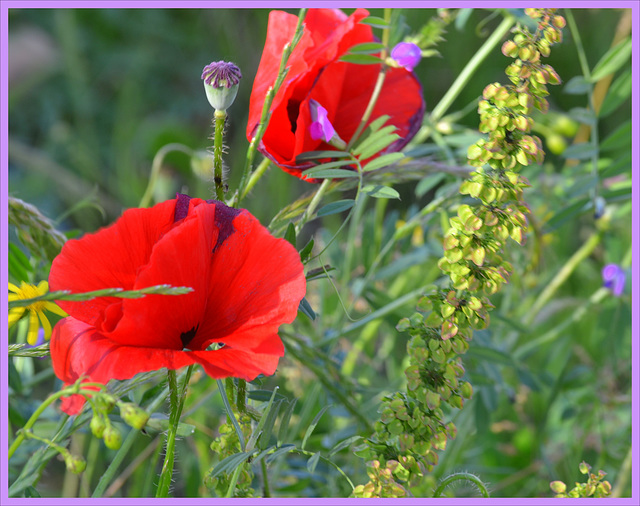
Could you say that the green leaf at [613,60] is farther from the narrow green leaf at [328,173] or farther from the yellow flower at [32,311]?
the yellow flower at [32,311]

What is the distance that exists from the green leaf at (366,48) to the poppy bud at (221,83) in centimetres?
11

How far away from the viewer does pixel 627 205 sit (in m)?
0.81

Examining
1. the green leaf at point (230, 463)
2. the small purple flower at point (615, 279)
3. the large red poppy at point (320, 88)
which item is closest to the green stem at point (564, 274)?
the small purple flower at point (615, 279)

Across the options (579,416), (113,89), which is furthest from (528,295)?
(113,89)

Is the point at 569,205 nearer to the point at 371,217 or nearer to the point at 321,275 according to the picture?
the point at 371,217

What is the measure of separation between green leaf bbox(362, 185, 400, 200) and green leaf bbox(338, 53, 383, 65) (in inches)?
3.6

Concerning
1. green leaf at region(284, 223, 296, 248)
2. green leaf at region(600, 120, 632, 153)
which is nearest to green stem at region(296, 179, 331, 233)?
green leaf at region(284, 223, 296, 248)

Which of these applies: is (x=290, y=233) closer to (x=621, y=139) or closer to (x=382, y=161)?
(x=382, y=161)

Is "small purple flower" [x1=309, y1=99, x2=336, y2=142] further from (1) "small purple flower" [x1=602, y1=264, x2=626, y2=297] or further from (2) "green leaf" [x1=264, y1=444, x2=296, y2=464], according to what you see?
(1) "small purple flower" [x1=602, y1=264, x2=626, y2=297]

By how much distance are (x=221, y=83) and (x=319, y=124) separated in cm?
7

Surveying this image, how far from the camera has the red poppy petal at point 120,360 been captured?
361mm

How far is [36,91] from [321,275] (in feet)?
4.61

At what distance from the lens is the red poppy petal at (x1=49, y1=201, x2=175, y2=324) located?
391 millimetres

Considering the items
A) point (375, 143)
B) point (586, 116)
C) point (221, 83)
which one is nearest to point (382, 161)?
point (375, 143)
